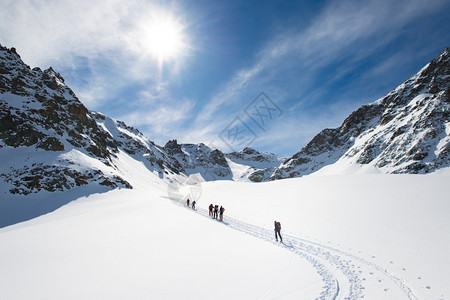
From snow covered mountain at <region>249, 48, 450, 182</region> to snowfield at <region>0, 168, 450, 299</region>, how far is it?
56.0 meters

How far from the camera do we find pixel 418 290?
24.6ft

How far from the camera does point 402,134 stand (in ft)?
245

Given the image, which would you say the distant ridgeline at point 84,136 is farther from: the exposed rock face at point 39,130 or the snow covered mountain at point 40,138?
the snow covered mountain at point 40,138

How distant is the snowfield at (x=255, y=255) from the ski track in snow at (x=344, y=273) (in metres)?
0.05

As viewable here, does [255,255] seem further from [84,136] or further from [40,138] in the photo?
[84,136]

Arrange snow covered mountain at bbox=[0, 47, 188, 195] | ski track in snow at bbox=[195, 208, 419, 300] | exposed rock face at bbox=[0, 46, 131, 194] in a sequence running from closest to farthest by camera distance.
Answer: ski track in snow at bbox=[195, 208, 419, 300] → exposed rock face at bbox=[0, 46, 131, 194] → snow covered mountain at bbox=[0, 47, 188, 195]

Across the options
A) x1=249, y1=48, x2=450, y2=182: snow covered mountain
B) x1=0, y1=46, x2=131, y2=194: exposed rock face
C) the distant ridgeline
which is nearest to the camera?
x1=0, y1=46, x2=131, y2=194: exposed rock face

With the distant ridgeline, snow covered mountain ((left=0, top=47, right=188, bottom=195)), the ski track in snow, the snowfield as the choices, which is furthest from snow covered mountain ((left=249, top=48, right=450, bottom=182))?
snow covered mountain ((left=0, top=47, right=188, bottom=195))

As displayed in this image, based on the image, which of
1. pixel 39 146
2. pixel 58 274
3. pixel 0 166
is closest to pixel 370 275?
pixel 58 274

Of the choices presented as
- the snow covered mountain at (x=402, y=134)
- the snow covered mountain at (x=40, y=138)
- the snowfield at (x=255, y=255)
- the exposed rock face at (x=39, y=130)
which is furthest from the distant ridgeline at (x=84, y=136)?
the snowfield at (x=255, y=255)

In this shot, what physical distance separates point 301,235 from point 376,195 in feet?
37.7

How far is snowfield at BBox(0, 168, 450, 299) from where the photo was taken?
7.29 m

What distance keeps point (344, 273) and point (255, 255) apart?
404cm

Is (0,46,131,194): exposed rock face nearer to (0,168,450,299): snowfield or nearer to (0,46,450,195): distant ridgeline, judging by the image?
(0,46,450,195): distant ridgeline
